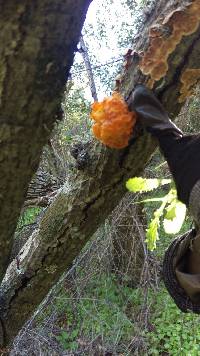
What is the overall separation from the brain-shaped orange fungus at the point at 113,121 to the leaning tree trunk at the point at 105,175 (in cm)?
4

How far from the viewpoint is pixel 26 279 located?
1446 millimetres

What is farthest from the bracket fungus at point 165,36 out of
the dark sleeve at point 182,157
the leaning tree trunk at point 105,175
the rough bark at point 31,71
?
the rough bark at point 31,71

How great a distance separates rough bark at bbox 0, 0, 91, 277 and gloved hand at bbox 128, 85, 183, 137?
0.81 ft

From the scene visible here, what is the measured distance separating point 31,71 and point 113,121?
0.33m

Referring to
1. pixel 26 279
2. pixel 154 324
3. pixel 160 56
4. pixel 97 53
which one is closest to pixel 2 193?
pixel 160 56

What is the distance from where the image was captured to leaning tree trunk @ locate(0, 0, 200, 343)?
1016 mm

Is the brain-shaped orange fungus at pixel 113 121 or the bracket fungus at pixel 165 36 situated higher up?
the bracket fungus at pixel 165 36

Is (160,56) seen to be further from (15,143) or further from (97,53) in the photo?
(97,53)

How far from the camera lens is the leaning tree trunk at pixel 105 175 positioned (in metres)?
1.02

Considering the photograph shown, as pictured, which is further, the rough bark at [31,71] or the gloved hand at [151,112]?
the gloved hand at [151,112]

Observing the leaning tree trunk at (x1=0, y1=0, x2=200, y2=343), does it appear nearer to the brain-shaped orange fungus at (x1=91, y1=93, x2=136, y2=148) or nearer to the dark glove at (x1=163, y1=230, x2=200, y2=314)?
the brain-shaped orange fungus at (x1=91, y1=93, x2=136, y2=148)

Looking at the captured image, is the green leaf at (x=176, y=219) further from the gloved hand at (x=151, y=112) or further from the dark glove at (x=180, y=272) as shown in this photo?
the gloved hand at (x=151, y=112)

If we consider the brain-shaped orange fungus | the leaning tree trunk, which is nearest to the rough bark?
the leaning tree trunk

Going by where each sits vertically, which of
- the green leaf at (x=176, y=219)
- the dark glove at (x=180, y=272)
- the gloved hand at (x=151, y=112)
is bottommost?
the dark glove at (x=180, y=272)
